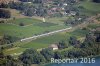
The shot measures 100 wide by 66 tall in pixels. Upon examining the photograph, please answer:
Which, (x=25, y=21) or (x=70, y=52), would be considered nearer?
(x=70, y=52)

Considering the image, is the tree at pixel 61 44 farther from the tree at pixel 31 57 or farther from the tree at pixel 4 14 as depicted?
the tree at pixel 4 14

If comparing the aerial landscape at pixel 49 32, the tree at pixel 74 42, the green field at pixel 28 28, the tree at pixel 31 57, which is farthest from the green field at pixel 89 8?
the tree at pixel 31 57

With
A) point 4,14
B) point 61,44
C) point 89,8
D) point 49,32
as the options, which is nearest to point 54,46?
point 61,44

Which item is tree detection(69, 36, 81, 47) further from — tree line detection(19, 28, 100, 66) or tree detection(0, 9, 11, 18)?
tree detection(0, 9, 11, 18)

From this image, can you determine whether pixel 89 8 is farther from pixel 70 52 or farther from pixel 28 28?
pixel 28 28

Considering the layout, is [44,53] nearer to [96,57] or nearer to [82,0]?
[96,57]

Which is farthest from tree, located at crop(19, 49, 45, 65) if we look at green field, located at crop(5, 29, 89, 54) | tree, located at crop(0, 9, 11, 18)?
tree, located at crop(0, 9, 11, 18)

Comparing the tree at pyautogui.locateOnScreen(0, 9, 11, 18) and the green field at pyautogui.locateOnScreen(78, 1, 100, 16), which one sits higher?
the tree at pyautogui.locateOnScreen(0, 9, 11, 18)

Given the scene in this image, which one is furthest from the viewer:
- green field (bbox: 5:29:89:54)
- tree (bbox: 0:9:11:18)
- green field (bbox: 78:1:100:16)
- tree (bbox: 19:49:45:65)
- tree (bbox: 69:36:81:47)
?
green field (bbox: 78:1:100:16)
